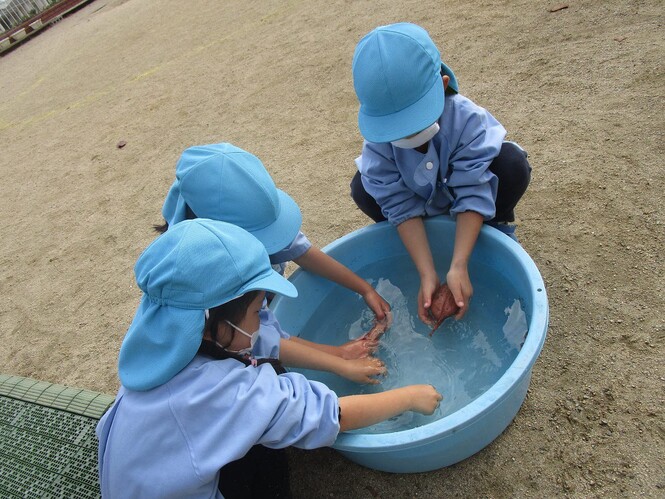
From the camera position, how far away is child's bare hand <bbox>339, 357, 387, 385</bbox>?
4.81 feet

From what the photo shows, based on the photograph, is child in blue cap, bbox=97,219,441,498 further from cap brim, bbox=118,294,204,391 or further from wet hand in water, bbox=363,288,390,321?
wet hand in water, bbox=363,288,390,321

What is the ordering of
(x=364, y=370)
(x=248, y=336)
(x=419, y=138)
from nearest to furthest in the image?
(x=248, y=336)
(x=419, y=138)
(x=364, y=370)

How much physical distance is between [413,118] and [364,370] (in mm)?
738

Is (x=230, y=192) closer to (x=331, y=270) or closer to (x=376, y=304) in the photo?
Answer: (x=331, y=270)

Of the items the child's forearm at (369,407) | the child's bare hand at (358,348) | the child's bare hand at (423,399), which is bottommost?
the child's bare hand at (358,348)

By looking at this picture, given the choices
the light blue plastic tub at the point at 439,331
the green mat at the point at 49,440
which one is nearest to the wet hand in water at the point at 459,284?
the light blue plastic tub at the point at 439,331

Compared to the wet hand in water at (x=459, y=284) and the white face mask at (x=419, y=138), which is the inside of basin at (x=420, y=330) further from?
the white face mask at (x=419, y=138)

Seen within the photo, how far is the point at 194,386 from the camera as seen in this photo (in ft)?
3.24

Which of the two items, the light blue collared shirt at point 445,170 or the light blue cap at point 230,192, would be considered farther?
the light blue collared shirt at point 445,170

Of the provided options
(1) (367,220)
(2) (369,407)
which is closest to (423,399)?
(2) (369,407)

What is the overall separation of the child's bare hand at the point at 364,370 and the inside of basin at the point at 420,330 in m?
0.06

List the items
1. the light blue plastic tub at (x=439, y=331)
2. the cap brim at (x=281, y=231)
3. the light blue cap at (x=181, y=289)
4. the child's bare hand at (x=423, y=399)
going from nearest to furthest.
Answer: the light blue cap at (x=181, y=289), the light blue plastic tub at (x=439, y=331), the child's bare hand at (x=423, y=399), the cap brim at (x=281, y=231)

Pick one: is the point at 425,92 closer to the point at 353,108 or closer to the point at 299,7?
the point at 353,108

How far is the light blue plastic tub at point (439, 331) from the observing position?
42.8 inches
